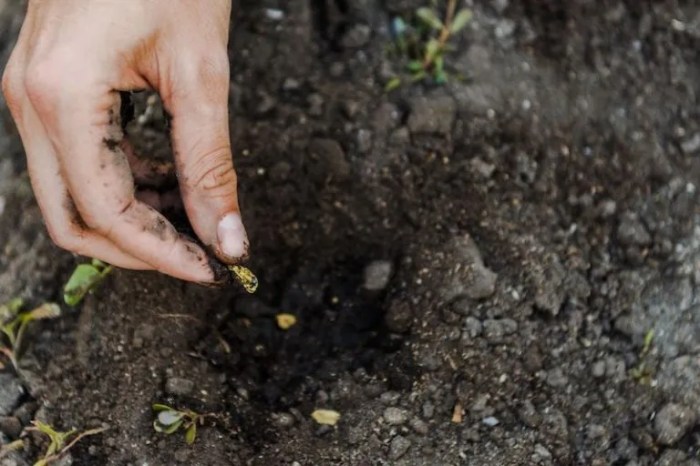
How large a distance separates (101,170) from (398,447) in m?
0.75

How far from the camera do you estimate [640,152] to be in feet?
6.59

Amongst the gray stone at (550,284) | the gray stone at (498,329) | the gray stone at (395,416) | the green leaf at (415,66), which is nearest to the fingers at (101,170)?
the gray stone at (395,416)

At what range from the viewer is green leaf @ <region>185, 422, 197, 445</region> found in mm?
1572

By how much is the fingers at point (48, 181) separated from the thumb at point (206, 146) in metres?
0.17

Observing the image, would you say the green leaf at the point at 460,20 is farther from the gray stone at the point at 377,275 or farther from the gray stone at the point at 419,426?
the gray stone at the point at 419,426

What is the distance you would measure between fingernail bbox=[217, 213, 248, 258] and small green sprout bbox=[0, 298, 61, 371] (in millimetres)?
474

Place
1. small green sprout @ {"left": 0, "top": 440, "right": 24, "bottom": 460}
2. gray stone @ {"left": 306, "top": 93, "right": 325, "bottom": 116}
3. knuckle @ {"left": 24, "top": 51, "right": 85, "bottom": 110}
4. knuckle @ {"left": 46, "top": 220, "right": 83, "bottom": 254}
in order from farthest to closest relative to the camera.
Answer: gray stone @ {"left": 306, "top": 93, "right": 325, "bottom": 116} < small green sprout @ {"left": 0, "top": 440, "right": 24, "bottom": 460} < knuckle @ {"left": 46, "top": 220, "right": 83, "bottom": 254} < knuckle @ {"left": 24, "top": 51, "right": 85, "bottom": 110}

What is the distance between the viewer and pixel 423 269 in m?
1.82

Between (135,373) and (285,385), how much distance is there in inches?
11.5

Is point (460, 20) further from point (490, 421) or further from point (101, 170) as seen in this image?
point (101, 170)

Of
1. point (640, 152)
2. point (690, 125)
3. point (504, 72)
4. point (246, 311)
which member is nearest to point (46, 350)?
point (246, 311)

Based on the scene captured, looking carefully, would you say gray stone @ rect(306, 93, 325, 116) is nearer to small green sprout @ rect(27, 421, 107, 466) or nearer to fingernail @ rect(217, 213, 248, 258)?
fingernail @ rect(217, 213, 248, 258)

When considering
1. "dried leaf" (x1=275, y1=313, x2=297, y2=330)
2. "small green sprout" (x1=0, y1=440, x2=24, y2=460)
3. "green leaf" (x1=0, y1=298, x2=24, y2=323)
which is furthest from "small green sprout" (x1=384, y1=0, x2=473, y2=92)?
"small green sprout" (x1=0, y1=440, x2=24, y2=460)

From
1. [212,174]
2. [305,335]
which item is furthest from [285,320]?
[212,174]
